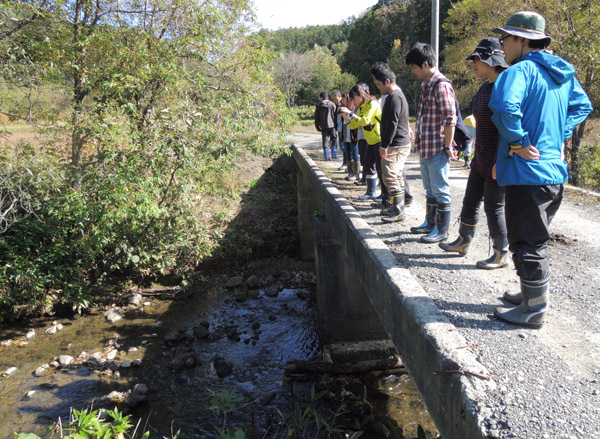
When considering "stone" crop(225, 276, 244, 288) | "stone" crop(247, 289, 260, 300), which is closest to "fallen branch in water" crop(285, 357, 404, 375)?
"stone" crop(247, 289, 260, 300)

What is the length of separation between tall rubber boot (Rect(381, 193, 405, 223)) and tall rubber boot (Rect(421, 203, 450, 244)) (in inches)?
34.6

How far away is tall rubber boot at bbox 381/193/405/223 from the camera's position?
227 inches

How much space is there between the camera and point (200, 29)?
8.02 metres

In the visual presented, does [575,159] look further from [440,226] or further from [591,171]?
[440,226]

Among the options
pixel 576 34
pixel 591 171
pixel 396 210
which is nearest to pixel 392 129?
pixel 396 210

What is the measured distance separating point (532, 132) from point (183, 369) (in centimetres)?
568

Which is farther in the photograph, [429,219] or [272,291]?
[272,291]

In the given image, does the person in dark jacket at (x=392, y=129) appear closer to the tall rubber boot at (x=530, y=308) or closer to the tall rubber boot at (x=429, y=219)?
the tall rubber boot at (x=429, y=219)

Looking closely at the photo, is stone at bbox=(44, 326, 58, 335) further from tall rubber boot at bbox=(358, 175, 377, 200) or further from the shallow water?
tall rubber boot at bbox=(358, 175, 377, 200)

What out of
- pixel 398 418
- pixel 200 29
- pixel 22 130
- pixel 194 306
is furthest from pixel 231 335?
pixel 200 29

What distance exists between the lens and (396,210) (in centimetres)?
589

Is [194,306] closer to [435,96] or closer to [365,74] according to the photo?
[435,96]

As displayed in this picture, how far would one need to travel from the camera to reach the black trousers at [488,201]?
155 inches

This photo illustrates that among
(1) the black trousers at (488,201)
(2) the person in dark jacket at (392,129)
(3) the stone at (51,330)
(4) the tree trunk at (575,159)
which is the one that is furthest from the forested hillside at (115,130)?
(4) the tree trunk at (575,159)
